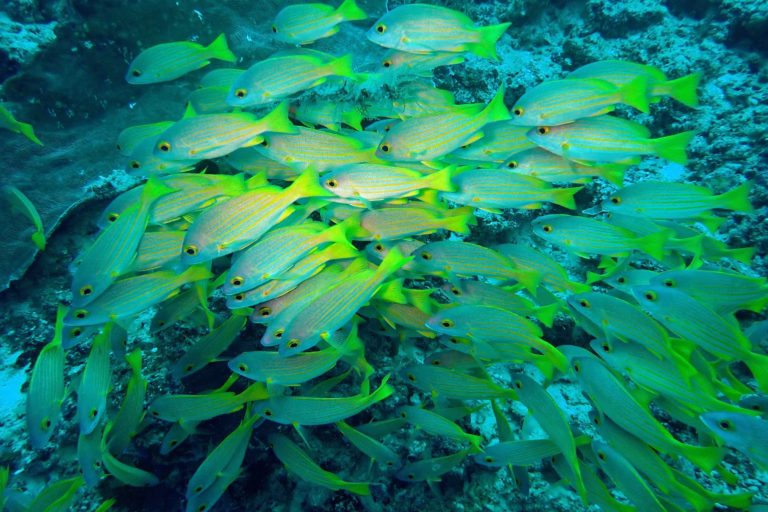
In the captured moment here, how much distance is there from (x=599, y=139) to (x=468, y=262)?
1.39 meters

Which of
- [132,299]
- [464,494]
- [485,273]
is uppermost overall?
[132,299]

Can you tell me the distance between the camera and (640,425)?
254cm

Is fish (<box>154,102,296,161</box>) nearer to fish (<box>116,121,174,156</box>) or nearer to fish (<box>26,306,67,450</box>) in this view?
fish (<box>116,121,174,156</box>)

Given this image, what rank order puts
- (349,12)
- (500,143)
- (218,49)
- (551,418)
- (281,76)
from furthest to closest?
(218,49) → (349,12) → (500,143) → (281,76) → (551,418)

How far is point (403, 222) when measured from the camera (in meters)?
2.97

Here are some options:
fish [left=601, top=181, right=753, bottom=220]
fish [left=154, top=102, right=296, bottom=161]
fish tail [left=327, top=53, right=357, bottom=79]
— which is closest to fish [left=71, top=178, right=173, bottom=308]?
fish [left=154, top=102, right=296, bottom=161]

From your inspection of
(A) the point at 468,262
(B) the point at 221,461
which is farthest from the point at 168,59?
(B) the point at 221,461

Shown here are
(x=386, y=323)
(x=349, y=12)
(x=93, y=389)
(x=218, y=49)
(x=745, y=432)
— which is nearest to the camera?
(x=745, y=432)

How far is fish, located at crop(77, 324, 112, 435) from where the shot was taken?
265 centimetres

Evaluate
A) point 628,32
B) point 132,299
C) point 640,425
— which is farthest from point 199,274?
point 628,32

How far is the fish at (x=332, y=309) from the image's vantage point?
2.44 m

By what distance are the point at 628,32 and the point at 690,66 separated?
168cm

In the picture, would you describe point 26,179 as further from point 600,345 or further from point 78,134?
point 600,345

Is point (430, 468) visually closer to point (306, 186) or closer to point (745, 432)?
point (745, 432)
